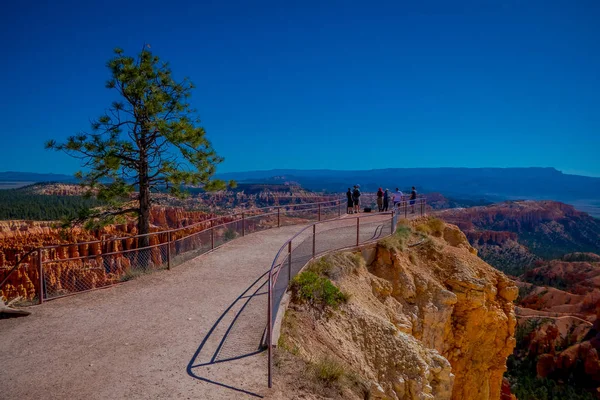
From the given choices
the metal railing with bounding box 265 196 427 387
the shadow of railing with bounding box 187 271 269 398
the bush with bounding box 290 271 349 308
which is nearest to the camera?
the shadow of railing with bounding box 187 271 269 398

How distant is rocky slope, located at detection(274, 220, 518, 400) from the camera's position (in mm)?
9469

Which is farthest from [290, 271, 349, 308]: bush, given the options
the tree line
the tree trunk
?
the tree line

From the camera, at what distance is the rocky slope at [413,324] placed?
9.47 m

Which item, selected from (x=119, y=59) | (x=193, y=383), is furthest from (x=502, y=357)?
(x=119, y=59)

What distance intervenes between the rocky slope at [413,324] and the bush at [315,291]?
0.77 ft

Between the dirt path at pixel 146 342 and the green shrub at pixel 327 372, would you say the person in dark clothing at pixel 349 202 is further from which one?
the green shrub at pixel 327 372

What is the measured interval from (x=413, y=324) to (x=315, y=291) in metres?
5.29

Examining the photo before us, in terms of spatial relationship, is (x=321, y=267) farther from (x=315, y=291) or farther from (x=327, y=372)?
(x=327, y=372)

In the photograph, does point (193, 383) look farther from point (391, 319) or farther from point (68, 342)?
point (391, 319)

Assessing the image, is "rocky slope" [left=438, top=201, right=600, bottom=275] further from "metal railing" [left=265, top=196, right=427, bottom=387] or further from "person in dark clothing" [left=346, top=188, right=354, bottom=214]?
"metal railing" [left=265, top=196, right=427, bottom=387]

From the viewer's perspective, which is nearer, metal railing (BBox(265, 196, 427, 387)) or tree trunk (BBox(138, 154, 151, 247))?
metal railing (BBox(265, 196, 427, 387))

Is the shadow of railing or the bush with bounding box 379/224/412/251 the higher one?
the bush with bounding box 379/224/412/251

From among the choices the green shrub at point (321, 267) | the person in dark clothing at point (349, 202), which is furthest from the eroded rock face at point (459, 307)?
the person in dark clothing at point (349, 202)

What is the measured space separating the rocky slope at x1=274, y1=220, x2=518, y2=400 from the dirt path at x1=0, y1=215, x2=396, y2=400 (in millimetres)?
911
